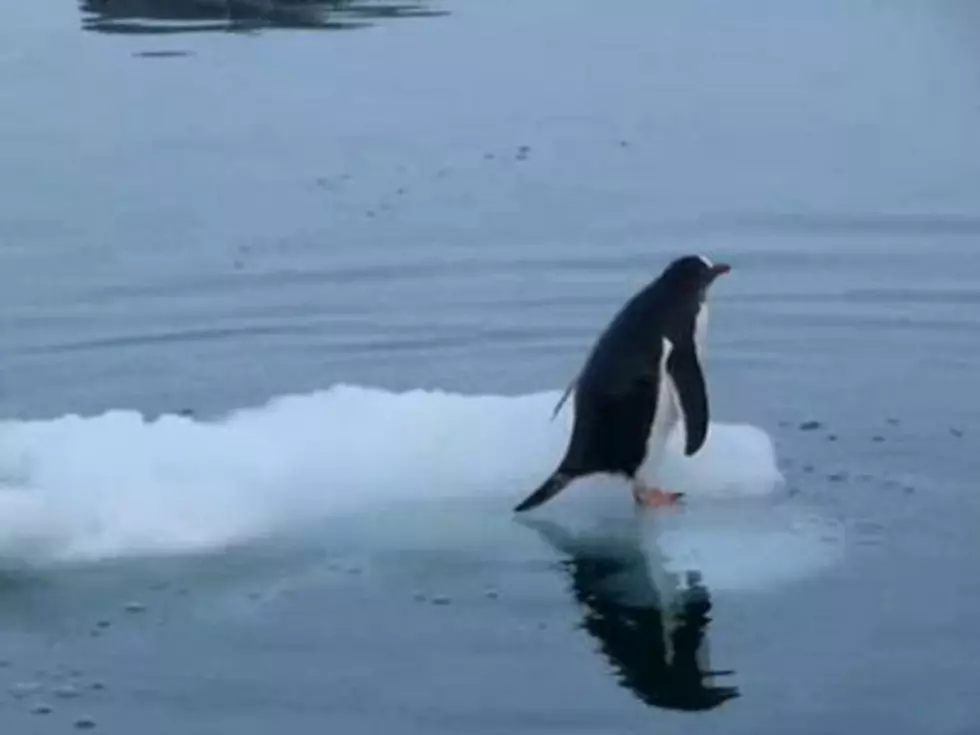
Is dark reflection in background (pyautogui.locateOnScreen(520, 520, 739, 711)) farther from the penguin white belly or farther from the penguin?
the penguin white belly

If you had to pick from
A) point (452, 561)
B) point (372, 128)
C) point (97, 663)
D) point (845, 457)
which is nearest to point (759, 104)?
point (372, 128)

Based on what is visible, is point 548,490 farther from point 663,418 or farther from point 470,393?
point 470,393

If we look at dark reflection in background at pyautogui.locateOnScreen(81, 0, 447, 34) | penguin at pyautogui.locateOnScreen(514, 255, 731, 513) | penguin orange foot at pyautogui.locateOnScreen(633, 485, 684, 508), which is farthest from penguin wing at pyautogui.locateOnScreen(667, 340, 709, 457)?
dark reflection in background at pyautogui.locateOnScreen(81, 0, 447, 34)

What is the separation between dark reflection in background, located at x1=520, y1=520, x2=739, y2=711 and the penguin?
218 mm

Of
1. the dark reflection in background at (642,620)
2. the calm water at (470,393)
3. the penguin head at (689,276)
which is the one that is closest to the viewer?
the dark reflection in background at (642,620)

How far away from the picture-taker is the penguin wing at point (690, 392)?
6.73 m

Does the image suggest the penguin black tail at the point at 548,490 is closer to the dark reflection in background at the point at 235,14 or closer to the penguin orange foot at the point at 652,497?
the penguin orange foot at the point at 652,497

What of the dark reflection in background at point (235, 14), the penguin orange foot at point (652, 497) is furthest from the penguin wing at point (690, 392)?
the dark reflection in background at point (235, 14)

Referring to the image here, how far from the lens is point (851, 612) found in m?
5.93

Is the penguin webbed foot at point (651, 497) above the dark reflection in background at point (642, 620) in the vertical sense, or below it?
above

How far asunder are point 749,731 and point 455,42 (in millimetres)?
11326

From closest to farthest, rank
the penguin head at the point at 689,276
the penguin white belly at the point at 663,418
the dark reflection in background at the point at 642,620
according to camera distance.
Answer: the dark reflection in background at the point at 642,620, the penguin white belly at the point at 663,418, the penguin head at the point at 689,276

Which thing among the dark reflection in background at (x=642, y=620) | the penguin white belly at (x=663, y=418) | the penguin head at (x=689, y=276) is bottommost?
the dark reflection in background at (x=642, y=620)

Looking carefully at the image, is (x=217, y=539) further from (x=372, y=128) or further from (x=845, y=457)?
(x=372, y=128)
